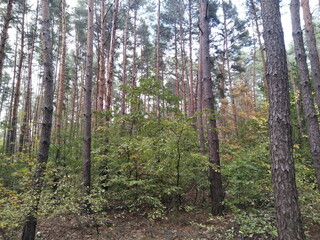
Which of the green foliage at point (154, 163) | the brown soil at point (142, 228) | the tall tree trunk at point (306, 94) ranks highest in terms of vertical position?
the tall tree trunk at point (306, 94)

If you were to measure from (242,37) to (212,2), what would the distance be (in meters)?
3.87

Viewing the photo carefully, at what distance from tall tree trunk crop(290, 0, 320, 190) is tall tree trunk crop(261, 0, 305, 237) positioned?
111 inches

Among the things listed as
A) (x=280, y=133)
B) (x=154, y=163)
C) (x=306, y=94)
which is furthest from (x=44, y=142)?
(x=306, y=94)

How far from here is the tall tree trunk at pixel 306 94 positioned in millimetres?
4777

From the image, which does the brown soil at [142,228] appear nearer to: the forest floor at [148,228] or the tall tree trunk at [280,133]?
the forest floor at [148,228]

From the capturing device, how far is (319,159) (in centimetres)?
473

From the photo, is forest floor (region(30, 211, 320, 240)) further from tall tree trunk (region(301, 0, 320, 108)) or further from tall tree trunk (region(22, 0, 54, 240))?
tall tree trunk (region(301, 0, 320, 108))

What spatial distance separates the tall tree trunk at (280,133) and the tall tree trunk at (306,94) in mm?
2810

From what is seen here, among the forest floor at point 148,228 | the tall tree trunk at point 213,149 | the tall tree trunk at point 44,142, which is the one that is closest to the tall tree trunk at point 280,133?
the forest floor at point 148,228

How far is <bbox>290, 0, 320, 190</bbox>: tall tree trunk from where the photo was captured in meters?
4.78

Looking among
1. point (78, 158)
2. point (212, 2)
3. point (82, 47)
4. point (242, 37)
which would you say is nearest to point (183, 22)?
point (212, 2)

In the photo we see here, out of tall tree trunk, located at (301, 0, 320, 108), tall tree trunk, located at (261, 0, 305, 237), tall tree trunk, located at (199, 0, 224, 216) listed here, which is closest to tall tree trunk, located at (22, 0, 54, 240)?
tall tree trunk, located at (199, 0, 224, 216)

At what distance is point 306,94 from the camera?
5059 millimetres

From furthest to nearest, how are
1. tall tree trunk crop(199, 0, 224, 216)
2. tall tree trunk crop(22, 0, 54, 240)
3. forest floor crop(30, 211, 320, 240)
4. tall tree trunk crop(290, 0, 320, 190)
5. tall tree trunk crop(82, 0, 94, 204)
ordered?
1. tall tree trunk crop(82, 0, 94, 204)
2. tall tree trunk crop(199, 0, 224, 216)
3. tall tree trunk crop(290, 0, 320, 190)
4. forest floor crop(30, 211, 320, 240)
5. tall tree trunk crop(22, 0, 54, 240)
